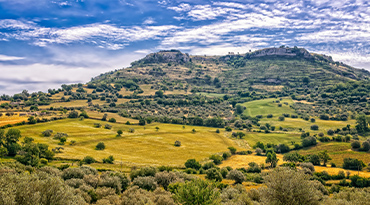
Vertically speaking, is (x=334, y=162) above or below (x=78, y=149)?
below

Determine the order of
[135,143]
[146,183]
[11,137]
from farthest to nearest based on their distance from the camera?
[135,143] < [11,137] < [146,183]

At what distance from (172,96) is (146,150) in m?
111

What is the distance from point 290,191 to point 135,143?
5633cm

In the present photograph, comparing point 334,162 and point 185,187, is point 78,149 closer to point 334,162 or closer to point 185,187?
point 185,187

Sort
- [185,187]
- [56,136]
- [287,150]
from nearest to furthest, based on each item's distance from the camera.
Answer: [185,187] < [56,136] < [287,150]

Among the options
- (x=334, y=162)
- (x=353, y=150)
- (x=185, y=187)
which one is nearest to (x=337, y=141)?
(x=353, y=150)

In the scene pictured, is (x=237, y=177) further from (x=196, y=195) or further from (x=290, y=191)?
(x=196, y=195)

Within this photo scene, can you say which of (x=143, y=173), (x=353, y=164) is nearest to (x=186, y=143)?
(x=143, y=173)

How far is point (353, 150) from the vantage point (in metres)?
64.5

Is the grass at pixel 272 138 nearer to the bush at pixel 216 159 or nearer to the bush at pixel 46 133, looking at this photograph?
the bush at pixel 216 159

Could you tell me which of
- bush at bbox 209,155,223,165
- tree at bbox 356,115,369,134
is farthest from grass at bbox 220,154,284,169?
tree at bbox 356,115,369,134

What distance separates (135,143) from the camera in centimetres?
6925

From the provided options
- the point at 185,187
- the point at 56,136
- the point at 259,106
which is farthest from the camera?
the point at 259,106

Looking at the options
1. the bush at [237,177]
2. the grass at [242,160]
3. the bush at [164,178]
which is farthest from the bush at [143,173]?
the grass at [242,160]
